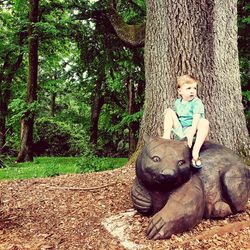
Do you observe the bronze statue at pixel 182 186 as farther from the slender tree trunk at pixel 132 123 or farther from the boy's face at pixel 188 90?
the slender tree trunk at pixel 132 123

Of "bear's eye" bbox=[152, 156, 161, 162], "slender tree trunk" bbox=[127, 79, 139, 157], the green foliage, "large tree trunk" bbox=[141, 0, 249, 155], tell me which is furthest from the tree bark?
"bear's eye" bbox=[152, 156, 161, 162]

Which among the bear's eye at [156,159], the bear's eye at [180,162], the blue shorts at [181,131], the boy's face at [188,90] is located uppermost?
the boy's face at [188,90]

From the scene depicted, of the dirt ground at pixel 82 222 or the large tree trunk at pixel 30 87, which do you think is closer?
the dirt ground at pixel 82 222

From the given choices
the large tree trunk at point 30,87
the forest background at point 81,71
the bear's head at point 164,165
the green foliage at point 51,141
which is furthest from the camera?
the green foliage at point 51,141

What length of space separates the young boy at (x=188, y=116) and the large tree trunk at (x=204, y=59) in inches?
48.9

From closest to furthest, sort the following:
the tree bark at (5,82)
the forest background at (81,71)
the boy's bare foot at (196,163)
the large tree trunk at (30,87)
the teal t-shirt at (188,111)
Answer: the boy's bare foot at (196,163) → the teal t-shirt at (188,111) → the forest background at (81,71) → the large tree trunk at (30,87) → the tree bark at (5,82)

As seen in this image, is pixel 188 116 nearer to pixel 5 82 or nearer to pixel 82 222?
pixel 82 222

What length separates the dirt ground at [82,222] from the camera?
3.96m

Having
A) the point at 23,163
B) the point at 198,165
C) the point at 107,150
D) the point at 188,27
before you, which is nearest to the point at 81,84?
the point at 23,163

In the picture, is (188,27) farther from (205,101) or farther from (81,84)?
(81,84)

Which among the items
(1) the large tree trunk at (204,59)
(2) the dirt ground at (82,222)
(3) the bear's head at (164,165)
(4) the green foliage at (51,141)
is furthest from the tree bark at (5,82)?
(3) the bear's head at (164,165)

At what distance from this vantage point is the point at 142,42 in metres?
7.77

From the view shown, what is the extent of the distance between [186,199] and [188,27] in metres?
2.70

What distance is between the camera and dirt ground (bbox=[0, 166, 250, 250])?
396 centimetres
